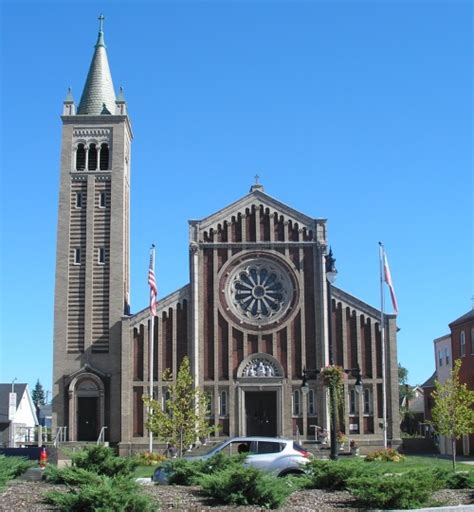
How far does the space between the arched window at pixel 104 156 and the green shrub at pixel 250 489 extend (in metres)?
40.6

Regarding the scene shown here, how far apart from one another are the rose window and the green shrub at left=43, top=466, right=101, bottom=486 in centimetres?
3316

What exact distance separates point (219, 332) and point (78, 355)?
869 centimetres

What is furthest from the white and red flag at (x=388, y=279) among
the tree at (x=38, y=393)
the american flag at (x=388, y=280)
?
the tree at (x=38, y=393)

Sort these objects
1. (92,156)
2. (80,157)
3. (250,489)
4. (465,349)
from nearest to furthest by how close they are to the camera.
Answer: (250,489) < (465,349) < (80,157) < (92,156)

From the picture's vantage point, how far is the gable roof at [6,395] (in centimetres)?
8269

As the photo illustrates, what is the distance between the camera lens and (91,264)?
54000mm

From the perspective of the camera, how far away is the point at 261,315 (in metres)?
53.2

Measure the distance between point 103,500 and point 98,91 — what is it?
45718mm

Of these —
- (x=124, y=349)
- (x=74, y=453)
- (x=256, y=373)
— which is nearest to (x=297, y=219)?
(x=256, y=373)

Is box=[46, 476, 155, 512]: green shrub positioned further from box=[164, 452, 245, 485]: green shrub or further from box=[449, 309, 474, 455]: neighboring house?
box=[449, 309, 474, 455]: neighboring house

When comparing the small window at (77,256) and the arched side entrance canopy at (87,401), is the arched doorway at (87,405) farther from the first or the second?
the small window at (77,256)

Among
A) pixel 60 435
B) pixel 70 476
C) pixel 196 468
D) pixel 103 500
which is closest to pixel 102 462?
pixel 70 476

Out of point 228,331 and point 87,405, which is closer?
point 87,405

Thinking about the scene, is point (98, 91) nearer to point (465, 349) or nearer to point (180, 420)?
point (180, 420)
